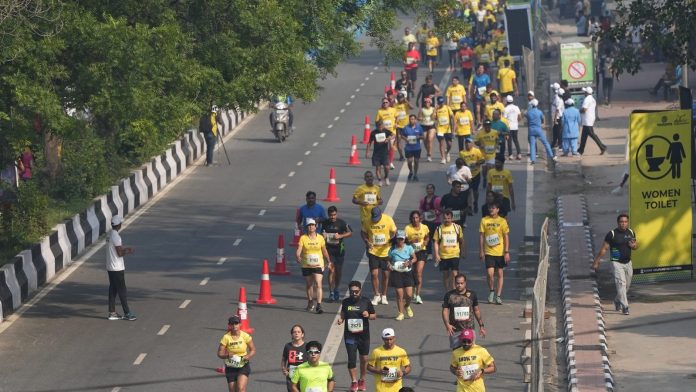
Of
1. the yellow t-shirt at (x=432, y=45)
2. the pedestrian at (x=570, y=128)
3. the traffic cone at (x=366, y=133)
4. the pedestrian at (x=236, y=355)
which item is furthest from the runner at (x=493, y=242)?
the yellow t-shirt at (x=432, y=45)

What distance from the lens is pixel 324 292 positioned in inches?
1051

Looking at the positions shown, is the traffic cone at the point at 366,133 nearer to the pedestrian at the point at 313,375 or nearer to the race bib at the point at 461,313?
the race bib at the point at 461,313

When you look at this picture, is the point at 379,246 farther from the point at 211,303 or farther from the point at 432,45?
the point at 432,45

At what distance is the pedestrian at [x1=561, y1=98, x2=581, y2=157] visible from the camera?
38.5 m

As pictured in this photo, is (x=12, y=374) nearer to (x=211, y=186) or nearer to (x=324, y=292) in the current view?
(x=324, y=292)

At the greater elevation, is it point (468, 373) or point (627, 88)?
point (468, 373)

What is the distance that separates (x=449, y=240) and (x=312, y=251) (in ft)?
6.69

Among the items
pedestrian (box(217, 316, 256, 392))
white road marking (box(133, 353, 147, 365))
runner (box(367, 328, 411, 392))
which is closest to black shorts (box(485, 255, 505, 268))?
white road marking (box(133, 353, 147, 365))

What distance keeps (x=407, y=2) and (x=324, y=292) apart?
5.56 metres

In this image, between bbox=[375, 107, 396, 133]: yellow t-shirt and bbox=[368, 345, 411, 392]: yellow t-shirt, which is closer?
bbox=[368, 345, 411, 392]: yellow t-shirt

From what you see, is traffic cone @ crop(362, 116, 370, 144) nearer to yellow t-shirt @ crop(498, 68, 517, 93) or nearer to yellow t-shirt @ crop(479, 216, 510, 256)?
yellow t-shirt @ crop(498, 68, 517, 93)

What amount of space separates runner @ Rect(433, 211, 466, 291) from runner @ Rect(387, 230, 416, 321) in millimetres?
668

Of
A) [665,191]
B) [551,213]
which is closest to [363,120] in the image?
[551,213]

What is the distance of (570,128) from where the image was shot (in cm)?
3903
